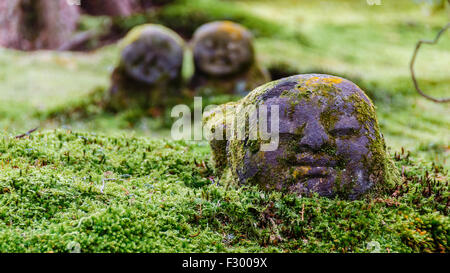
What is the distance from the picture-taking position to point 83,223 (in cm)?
369

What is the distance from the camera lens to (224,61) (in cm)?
1218

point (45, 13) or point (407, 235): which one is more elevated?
point (45, 13)

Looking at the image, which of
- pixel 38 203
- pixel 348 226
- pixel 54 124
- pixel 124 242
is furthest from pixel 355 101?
pixel 54 124

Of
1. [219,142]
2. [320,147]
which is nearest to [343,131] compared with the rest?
[320,147]

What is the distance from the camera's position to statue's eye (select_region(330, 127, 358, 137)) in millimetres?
4336

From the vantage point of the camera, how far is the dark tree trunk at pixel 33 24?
1772cm

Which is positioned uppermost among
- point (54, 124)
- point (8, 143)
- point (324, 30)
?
point (324, 30)

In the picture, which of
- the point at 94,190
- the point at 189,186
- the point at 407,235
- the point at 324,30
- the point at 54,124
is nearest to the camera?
the point at 407,235

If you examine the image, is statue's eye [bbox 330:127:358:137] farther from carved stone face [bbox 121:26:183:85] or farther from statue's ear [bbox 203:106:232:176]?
carved stone face [bbox 121:26:183:85]

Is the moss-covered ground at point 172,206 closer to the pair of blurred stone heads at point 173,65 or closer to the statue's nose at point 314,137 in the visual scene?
the statue's nose at point 314,137

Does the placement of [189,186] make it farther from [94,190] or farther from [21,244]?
[21,244]

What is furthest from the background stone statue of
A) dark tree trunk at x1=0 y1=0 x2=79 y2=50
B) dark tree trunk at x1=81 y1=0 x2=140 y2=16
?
dark tree trunk at x1=81 y1=0 x2=140 y2=16

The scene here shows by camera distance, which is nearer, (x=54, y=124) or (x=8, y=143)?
(x=8, y=143)

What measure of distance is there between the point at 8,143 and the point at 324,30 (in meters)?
19.6
